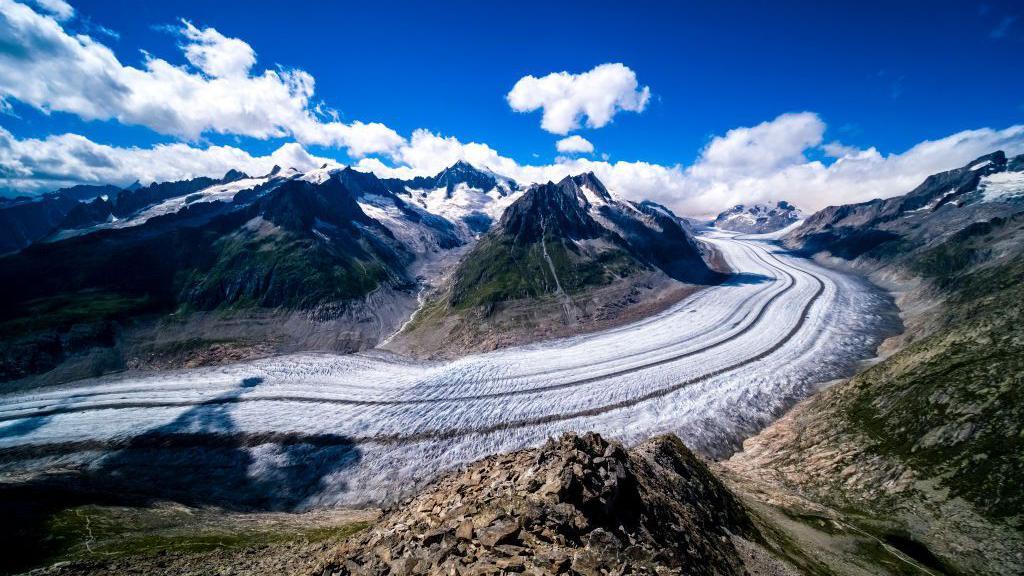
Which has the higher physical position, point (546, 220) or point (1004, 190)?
point (1004, 190)

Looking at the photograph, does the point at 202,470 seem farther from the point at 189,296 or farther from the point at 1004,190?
the point at 1004,190

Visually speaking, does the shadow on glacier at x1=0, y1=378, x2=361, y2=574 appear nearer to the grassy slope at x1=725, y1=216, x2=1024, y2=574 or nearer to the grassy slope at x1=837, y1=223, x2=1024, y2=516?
the grassy slope at x1=725, y1=216, x2=1024, y2=574

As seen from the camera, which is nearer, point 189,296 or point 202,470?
point 202,470

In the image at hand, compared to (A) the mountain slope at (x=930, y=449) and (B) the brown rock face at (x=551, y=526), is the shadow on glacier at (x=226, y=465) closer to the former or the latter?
(B) the brown rock face at (x=551, y=526)

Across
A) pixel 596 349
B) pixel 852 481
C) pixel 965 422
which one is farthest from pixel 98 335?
pixel 965 422

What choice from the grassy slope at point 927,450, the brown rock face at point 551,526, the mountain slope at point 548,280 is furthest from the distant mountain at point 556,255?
the brown rock face at point 551,526

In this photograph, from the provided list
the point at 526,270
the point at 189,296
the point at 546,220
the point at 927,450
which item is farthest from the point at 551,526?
the point at 546,220

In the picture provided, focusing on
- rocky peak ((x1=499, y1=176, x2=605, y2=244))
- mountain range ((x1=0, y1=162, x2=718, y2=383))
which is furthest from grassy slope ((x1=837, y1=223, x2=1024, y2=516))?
rocky peak ((x1=499, y1=176, x2=605, y2=244))
